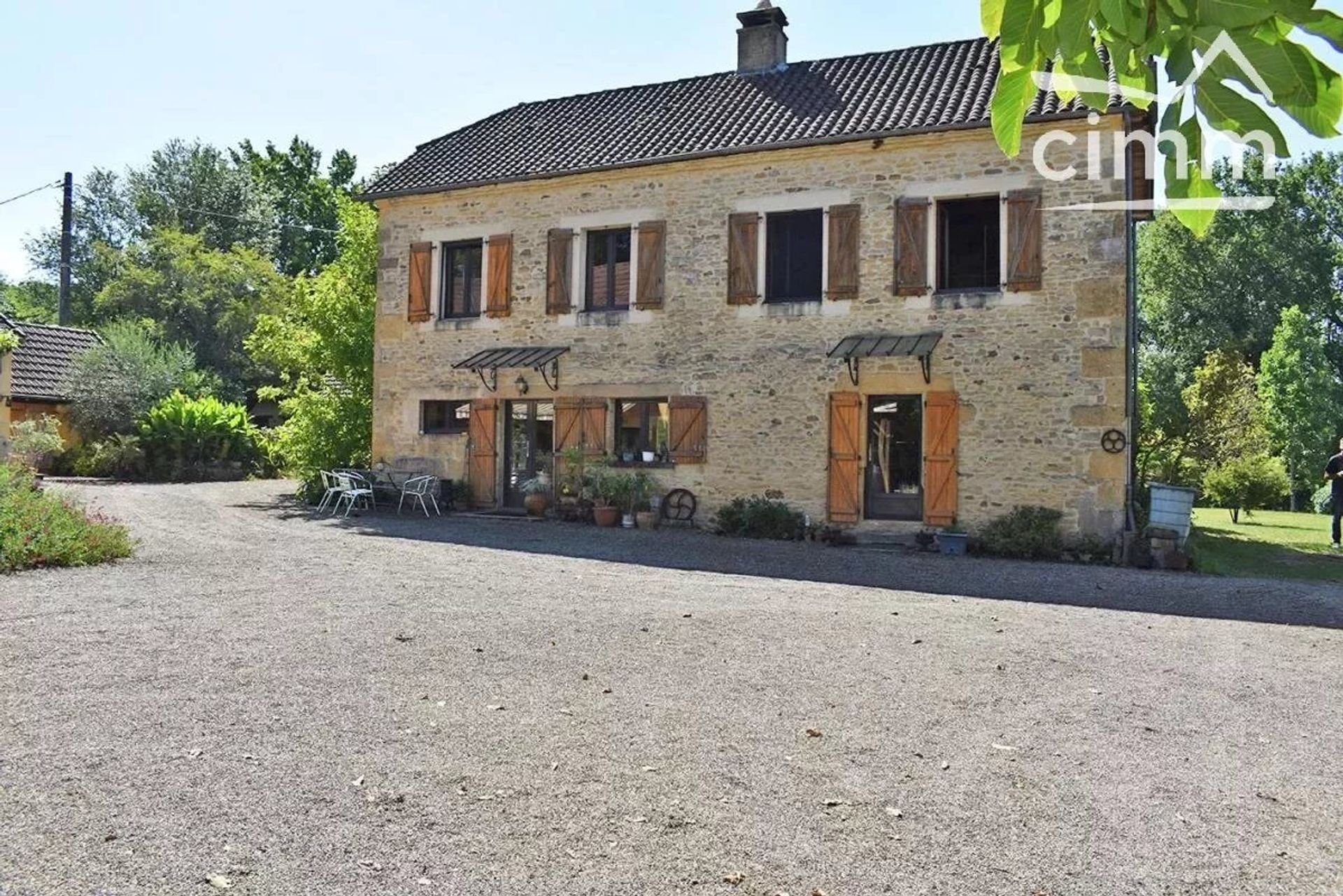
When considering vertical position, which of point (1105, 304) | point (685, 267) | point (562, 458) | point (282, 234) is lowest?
point (562, 458)

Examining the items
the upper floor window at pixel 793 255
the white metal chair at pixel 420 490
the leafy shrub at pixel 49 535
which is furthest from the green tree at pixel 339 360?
the upper floor window at pixel 793 255

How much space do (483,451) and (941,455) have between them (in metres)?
7.22

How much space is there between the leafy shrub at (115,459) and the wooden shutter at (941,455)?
17.8 m

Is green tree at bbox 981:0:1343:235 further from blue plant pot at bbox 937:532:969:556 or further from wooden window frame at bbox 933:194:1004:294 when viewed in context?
wooden window frame at bbox 933:194:1004:294

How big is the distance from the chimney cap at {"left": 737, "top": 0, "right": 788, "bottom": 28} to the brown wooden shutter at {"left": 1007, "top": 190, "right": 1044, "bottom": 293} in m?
6.18

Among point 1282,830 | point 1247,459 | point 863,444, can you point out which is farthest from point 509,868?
point 1247,459

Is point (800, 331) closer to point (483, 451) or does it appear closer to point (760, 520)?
point (760, 520)

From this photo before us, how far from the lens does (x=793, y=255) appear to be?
13.8 m

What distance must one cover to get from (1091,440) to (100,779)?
36.5 feet

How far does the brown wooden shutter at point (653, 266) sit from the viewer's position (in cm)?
1423

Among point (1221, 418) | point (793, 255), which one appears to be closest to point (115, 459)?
point (793, 255)

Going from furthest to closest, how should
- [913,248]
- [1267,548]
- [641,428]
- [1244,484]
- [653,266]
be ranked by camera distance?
1. [1244,484]
2. [641,428]
3. [653,266]
4. [1267,548]
5. [913,248]

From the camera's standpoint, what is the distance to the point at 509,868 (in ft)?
9.38

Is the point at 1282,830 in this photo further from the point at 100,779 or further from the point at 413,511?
the point at 413,511
